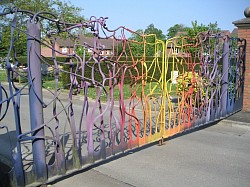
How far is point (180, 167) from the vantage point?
4.18m

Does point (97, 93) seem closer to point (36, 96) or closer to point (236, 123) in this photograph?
point (36, 96)

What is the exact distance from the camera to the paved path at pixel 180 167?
3680mm

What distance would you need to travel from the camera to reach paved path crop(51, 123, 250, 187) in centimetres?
368

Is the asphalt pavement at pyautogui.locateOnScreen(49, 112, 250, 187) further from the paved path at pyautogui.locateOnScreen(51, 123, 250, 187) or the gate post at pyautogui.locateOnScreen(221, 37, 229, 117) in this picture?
the gate post at pyautogui.locateOnScreen(221, 37, 229, 117)

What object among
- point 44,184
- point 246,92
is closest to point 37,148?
A: point 44,184

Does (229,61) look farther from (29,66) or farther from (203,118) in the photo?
(29,66)

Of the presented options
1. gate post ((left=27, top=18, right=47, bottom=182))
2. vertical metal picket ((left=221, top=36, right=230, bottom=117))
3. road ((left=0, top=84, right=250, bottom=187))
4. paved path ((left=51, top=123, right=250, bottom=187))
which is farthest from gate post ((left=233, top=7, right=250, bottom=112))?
gate post ((left=27, top=18, right=47, bottom=182))

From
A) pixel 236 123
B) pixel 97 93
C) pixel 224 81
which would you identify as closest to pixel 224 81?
pixel 224 81

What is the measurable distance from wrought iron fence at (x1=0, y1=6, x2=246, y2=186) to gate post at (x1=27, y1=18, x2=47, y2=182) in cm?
1

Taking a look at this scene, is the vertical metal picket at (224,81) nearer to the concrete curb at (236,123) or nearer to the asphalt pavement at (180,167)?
the concrete curb at (236,123)

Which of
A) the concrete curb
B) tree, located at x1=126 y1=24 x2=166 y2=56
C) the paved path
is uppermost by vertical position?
tree, located at x1=126 y1=24 x2=166 y2=56

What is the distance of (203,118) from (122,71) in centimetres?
274

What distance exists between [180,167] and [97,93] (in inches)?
67.9

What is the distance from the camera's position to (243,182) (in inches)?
145
